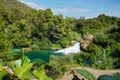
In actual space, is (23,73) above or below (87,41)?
above

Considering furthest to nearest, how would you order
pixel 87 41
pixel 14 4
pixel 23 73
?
pixel 14 4
pixel 87 41
pixel 23 73

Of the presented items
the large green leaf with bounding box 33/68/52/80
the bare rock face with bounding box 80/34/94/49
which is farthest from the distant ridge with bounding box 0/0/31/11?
the large green leaf with bounding box 33/68/52/80

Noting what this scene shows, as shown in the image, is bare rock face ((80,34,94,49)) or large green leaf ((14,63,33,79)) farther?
bare rock face ((80,34,94,49))

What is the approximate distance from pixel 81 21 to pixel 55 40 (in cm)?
354

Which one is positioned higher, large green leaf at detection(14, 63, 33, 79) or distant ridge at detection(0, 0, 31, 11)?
distant ridge at detection(0, 0, 31, 11)

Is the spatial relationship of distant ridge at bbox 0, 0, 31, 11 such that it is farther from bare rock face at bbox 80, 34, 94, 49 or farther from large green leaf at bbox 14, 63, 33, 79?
large green leaf at bbox 14, 63, 33, 79

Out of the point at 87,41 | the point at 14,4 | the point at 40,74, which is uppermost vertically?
the point at 14,4

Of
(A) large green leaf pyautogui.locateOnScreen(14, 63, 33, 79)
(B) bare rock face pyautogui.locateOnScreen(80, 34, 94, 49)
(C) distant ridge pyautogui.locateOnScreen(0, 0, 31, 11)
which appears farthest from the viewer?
(C) distant ridge pyautogui.locateOnScreen(0, 0, 31, 11)

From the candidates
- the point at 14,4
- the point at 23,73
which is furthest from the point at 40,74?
the point at 14,4

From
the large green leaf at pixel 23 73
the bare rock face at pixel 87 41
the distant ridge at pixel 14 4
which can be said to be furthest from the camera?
the distant ridge at pixel 14 4

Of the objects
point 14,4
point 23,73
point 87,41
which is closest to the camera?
point 23,73

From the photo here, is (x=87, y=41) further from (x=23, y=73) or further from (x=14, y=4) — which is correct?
(x=14, y=4)

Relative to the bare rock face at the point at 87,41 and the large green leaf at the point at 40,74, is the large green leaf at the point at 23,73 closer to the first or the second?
the large green leaf at the point at 40,74

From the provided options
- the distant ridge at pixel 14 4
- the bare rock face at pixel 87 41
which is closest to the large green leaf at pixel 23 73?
the bare rock face at pixel 87 41
